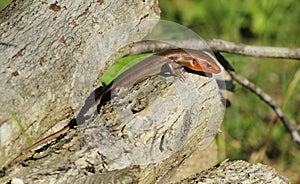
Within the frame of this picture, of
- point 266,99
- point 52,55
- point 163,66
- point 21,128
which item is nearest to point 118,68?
point 163,66

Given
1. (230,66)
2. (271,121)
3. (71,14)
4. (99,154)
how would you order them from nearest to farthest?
(99,154)
(71,14)
(230,66)
(271,121)

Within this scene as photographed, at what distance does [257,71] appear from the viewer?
5.38 meters

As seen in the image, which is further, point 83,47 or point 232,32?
point 232,32

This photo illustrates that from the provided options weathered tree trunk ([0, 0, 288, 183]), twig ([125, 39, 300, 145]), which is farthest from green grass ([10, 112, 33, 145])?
twig ([125, 39, 300, 145])

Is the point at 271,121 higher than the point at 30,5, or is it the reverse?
the point at 30,5

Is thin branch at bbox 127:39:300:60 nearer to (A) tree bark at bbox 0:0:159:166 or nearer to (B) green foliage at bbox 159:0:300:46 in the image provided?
(A) tree bark at bbox 0:0:159:166

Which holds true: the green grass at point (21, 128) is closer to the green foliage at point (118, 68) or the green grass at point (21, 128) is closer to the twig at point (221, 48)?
the green foliage at point (118, 68)

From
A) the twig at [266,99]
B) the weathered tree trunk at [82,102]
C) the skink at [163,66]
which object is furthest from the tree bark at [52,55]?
the twig at [266,99]

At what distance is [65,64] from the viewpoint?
3.15 metres

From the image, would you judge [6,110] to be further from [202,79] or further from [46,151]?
[202,79]

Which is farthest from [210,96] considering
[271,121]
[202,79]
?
[271,121]

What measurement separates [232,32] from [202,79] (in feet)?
6.85

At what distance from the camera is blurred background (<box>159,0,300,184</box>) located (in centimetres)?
479

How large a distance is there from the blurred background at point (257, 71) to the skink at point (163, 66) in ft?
2.56
